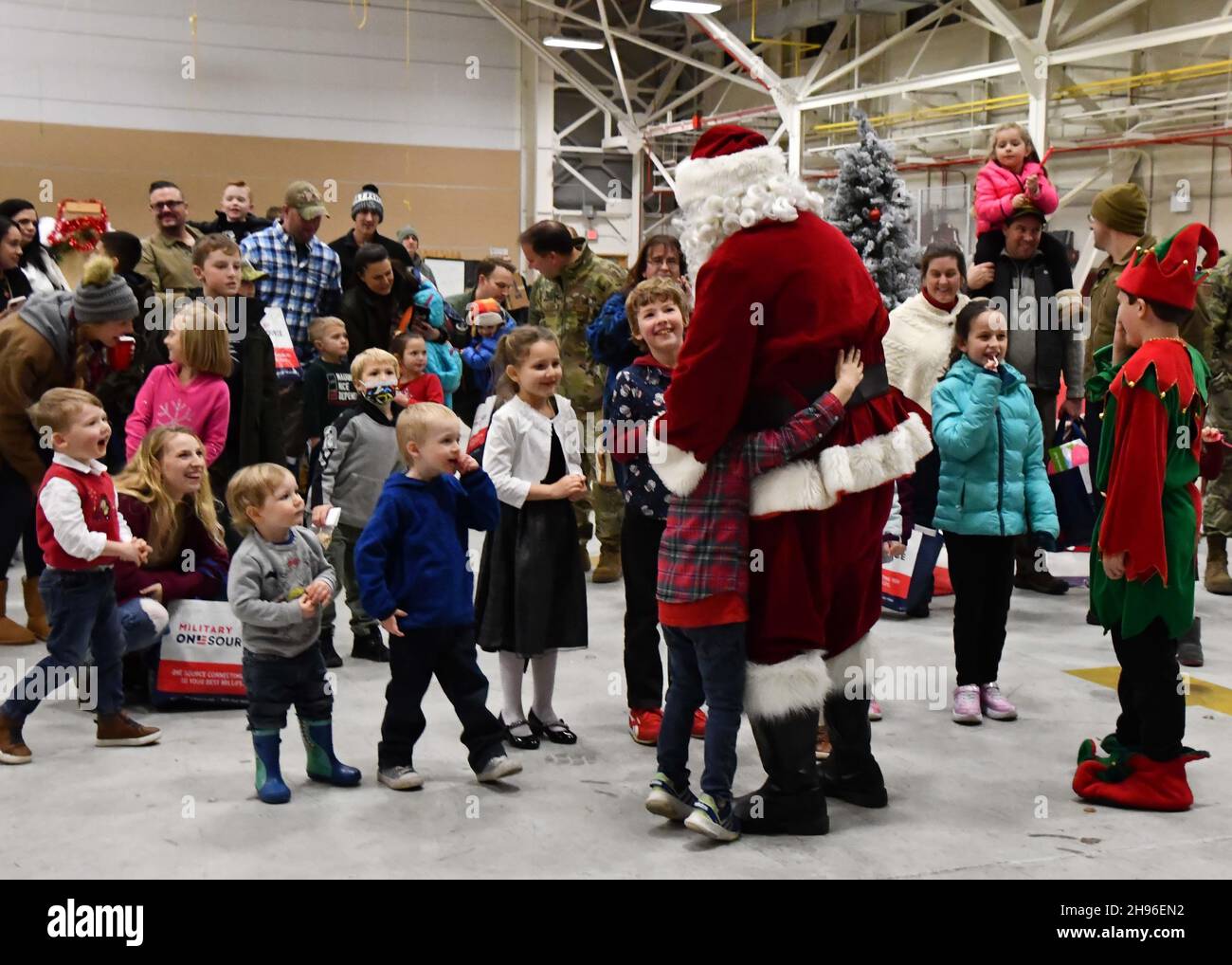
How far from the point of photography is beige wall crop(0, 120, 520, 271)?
1580cm

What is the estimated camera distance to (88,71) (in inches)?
625

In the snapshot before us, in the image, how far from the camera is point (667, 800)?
3.33 m

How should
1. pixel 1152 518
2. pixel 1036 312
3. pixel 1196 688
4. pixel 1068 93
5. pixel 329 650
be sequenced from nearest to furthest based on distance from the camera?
pixel 1152 518 < pixel 1196 688 < pixel 329 650 < pixel 1036 312 < pixel 1068 93

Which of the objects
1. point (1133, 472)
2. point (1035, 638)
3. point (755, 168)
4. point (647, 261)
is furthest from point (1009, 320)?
point (755, 168)

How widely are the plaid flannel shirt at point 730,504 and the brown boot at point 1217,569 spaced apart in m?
4.23

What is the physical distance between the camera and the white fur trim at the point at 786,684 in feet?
10.6

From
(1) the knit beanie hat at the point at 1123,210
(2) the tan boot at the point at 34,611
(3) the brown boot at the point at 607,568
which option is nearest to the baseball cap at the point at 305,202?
(2) the tan boot at the point at 34,611

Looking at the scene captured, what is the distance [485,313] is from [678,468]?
4.41 metres

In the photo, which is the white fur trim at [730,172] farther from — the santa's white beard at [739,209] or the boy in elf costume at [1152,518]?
the boy in elf costume at [1152,518]

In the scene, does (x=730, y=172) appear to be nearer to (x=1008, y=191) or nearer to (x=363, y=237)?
(x=1008, y=191)

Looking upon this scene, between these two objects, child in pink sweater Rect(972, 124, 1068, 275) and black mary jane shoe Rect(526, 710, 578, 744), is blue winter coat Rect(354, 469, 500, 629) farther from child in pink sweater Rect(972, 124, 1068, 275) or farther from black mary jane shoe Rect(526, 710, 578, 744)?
child in pink sweater Rect(972, 124, 1068, 275)


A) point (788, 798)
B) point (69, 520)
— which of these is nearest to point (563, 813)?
point (788, 798)

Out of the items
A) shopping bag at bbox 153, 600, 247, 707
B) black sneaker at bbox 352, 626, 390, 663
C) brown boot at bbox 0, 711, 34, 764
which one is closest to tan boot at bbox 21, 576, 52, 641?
shopping bag at bbox 153, 600, 247, 707

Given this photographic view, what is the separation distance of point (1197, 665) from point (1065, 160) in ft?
34.2
